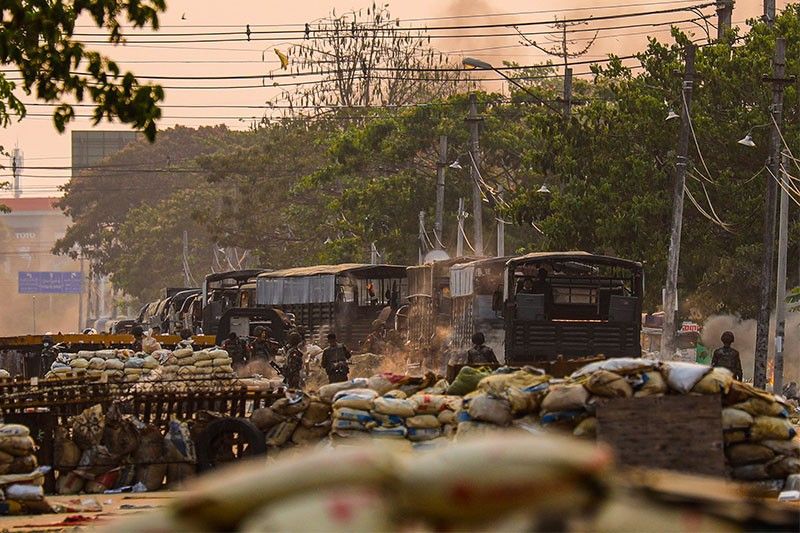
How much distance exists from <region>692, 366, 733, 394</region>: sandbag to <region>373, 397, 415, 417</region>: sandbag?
10.2 ft

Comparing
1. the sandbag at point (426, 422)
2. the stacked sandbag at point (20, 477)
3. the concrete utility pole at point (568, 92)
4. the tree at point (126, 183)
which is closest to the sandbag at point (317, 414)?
the sandbag at point (426, 422)

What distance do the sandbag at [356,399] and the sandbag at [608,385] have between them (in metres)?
2.84

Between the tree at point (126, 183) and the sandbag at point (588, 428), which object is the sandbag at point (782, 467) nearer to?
the sandbag at point (588, 428)

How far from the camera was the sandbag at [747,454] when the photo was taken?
47.5ft

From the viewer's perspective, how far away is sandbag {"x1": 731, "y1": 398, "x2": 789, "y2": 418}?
14695 millimetres

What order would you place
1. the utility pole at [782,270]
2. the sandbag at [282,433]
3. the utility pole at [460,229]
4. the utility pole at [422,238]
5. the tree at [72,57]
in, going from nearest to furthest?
the tree at [72,57]
the sandbag at [282,433]
the utility pole at [782,270]
the utility pole at [460,229]
the utility pole at [422,238]

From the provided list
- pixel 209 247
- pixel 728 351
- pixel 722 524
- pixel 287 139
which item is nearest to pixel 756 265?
pixel 728 351

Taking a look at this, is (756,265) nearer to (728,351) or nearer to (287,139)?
(728,351)

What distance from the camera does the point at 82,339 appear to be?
44719 mm

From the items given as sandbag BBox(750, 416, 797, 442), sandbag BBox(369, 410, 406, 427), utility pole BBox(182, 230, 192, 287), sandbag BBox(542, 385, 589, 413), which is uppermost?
utility pole BBox(182, 230, 192, 287)

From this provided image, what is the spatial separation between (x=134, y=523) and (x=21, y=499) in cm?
1332

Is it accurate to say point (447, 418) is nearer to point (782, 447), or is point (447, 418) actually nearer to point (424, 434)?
point (424, 434)

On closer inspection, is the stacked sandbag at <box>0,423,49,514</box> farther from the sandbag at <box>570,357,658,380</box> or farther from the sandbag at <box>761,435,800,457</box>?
the sandbag at <box>761,435,800,457</box>

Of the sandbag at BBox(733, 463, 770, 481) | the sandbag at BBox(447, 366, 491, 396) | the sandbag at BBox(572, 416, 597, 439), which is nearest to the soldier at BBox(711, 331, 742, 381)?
the sandbag at BBox(447, 366, 491, 396)
